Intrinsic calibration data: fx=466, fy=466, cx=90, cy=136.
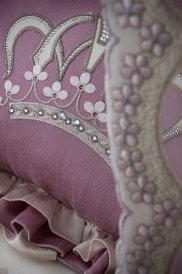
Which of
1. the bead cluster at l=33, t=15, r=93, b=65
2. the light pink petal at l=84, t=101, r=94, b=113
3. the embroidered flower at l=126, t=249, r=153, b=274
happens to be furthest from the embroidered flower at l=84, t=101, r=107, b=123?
the embroidered flower at l=126, t=249, r=153, b=274

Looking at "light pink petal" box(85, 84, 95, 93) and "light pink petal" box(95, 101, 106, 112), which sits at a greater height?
"light pink petal" box(85, 84, 95, 93)

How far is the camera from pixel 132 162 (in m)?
0.41

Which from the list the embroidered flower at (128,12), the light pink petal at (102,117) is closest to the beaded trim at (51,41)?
the light pink petal at (102,117)

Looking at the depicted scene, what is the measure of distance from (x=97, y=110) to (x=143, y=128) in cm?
21

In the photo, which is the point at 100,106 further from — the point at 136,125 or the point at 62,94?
the point at 136,125

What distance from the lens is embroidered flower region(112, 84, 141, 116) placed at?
15.4 inches

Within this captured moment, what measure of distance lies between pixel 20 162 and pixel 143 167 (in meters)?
0.30

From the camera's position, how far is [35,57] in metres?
0.66

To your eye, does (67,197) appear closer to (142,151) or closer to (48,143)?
(48,143)

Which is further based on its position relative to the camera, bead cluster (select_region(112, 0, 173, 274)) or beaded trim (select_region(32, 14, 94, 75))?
beaded trim (select_region(32, 14, 94, 75))

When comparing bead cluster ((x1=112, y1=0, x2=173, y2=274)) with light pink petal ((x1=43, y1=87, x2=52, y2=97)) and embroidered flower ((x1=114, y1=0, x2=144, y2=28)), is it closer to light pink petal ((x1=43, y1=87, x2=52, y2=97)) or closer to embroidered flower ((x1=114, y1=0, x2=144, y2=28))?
embroidered flower ((x1=114, y1=0, x2=144, y2=28))

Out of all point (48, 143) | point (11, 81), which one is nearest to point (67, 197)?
point (48, 143)

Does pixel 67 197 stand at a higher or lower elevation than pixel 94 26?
lower

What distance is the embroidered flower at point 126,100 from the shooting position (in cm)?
39
